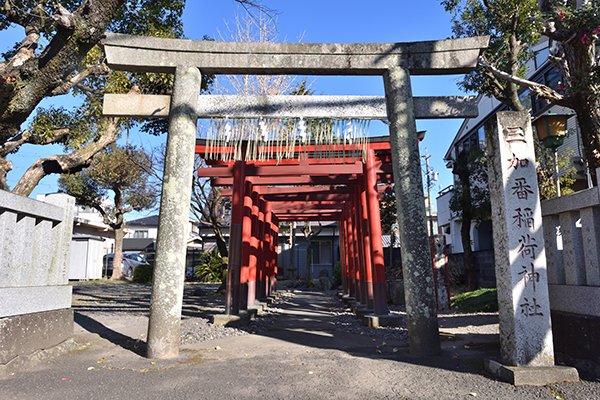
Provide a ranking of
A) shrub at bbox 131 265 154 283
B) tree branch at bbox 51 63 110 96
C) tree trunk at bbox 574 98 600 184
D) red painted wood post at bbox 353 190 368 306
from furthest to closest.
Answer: shrub at bbox 131 265 154 283
red painted wood post at bbox 353 190 368 306
tree branch at bbox 51 63 110 96
tree trunk at bbox 574 98 600 184

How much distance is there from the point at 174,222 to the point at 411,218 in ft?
10.3

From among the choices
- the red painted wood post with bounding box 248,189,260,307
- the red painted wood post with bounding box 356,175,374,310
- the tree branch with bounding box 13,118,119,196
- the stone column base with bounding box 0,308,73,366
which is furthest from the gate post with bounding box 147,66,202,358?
the red painted wood post with bounding box 248,189,260,307

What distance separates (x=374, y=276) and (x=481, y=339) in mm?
2982

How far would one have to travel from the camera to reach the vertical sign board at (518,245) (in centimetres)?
431

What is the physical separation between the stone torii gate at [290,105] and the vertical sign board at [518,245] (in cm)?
116

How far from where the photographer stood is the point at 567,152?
43.3ft

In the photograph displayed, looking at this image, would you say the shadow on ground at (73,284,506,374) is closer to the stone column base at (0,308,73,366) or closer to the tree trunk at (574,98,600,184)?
the stone column base at (0,308,73,366)

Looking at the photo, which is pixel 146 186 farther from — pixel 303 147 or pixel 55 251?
pixel 55 251

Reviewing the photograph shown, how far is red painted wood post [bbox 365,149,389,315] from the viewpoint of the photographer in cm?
899

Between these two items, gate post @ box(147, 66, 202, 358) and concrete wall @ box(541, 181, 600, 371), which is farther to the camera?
gate post @ box(147, 66, 202, 358)

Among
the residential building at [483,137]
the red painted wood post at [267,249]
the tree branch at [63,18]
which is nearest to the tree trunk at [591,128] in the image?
the residential building at [483,137]

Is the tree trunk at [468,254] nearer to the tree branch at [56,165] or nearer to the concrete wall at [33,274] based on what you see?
the tree branch at [56,165]

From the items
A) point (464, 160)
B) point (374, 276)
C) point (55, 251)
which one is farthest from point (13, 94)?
point (464, 160)

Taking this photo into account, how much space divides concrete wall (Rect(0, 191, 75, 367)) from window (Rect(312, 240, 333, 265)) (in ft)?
79.0
